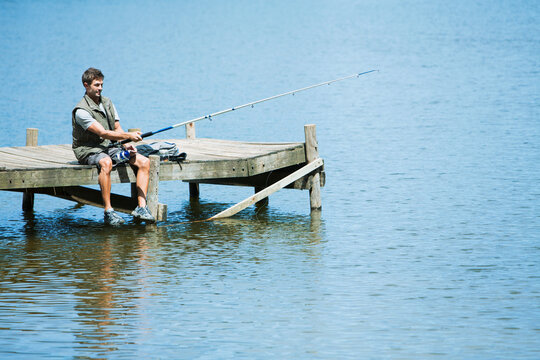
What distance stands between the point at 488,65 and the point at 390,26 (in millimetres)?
17100

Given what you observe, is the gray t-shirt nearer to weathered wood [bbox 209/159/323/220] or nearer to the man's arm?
the man's arm

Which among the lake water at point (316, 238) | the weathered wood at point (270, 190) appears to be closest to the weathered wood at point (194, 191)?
the lake water at point (316, 238)

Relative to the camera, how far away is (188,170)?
10.4m

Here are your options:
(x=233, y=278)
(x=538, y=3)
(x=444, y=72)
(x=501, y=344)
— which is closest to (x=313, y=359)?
(x=501, y=344)

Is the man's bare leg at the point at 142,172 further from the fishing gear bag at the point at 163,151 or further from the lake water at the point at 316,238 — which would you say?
the lake water at the point at 316,238

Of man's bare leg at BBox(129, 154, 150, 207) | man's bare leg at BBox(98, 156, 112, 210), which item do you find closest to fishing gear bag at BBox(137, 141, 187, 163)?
man's bare leg at BBox(129, 154, 150, 207)

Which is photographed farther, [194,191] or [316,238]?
[194,191]

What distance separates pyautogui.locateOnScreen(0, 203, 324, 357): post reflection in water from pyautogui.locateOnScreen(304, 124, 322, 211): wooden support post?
36 cm

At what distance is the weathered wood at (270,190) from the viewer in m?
11.2

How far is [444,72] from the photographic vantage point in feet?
94.4

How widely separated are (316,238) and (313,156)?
5.31 ft

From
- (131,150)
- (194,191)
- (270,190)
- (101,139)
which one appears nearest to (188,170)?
(131,150)

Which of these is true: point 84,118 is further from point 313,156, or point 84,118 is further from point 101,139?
point 313,156

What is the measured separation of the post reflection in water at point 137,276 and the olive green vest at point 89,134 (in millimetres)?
988
